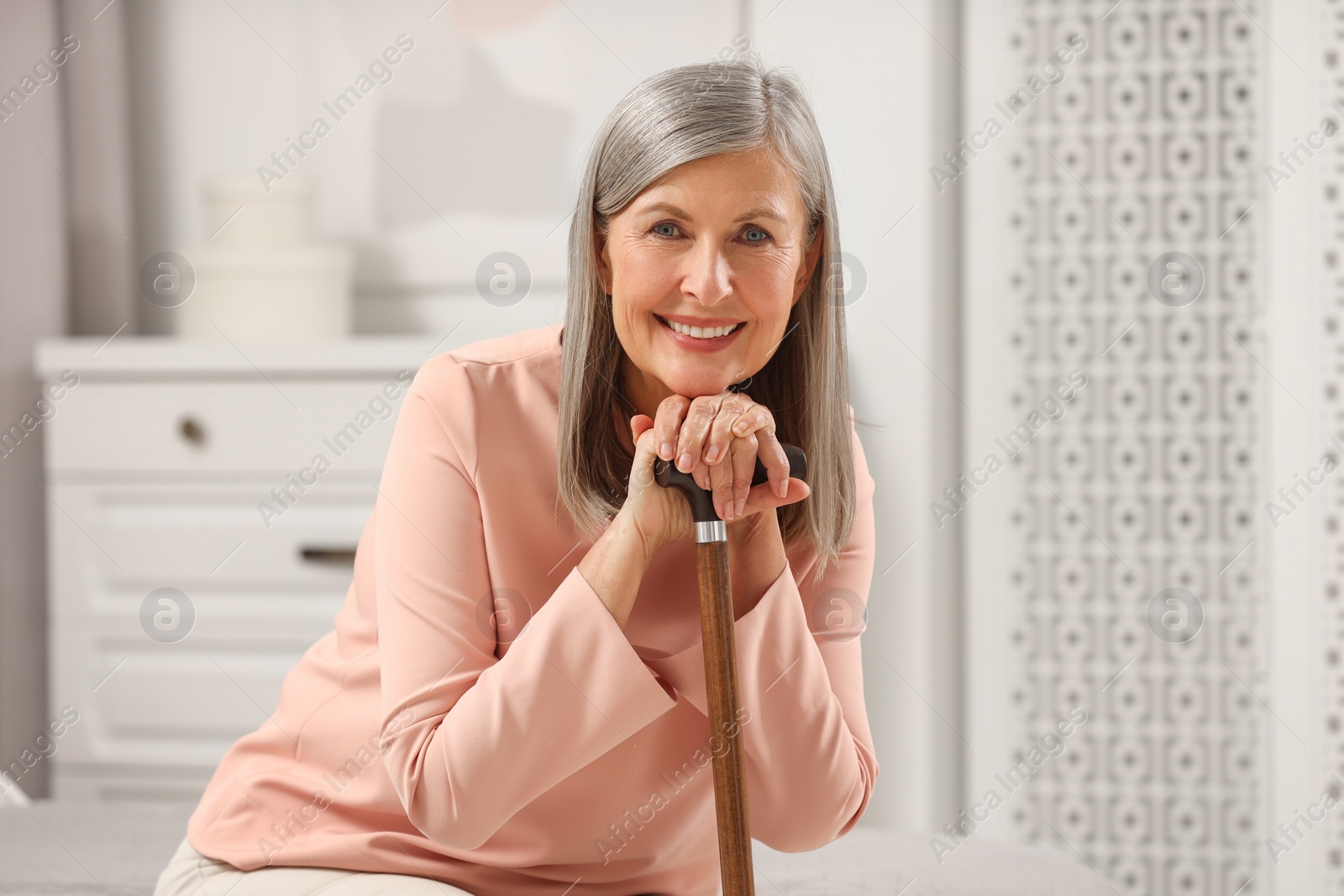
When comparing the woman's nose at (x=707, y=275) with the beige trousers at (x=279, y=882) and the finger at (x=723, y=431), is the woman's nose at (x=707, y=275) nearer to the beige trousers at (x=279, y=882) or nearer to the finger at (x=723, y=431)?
the finger at (x=723, y=431)

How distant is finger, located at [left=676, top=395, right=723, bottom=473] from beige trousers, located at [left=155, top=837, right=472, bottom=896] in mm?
405

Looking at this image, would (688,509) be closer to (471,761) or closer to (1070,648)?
(471,761)

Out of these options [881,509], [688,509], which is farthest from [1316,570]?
[688,509]

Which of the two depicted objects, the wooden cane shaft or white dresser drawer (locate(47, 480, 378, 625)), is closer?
the wooden cane shaft

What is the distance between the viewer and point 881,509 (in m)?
2.07

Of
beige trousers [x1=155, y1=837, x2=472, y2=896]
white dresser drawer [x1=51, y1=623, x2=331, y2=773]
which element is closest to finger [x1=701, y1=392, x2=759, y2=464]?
beige trousers [x1=155, y1=837, x2=472, y2=896]

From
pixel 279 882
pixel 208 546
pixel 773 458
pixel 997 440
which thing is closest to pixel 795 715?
pixel 773 458

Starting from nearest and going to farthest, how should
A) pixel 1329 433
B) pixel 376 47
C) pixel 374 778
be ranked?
pixel 374 778 → pixel 1329 433 → pixel 376 47

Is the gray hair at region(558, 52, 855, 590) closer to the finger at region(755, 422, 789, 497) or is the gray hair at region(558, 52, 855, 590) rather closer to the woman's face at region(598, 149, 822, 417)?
the woman's face at region(598, 149, 822, 417)

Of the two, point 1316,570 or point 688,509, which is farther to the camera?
point 1316,570

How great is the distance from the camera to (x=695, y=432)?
895mm

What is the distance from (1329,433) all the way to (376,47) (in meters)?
1.95

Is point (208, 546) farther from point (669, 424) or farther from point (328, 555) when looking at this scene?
point (669, 424)

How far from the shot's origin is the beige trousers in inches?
36.8
